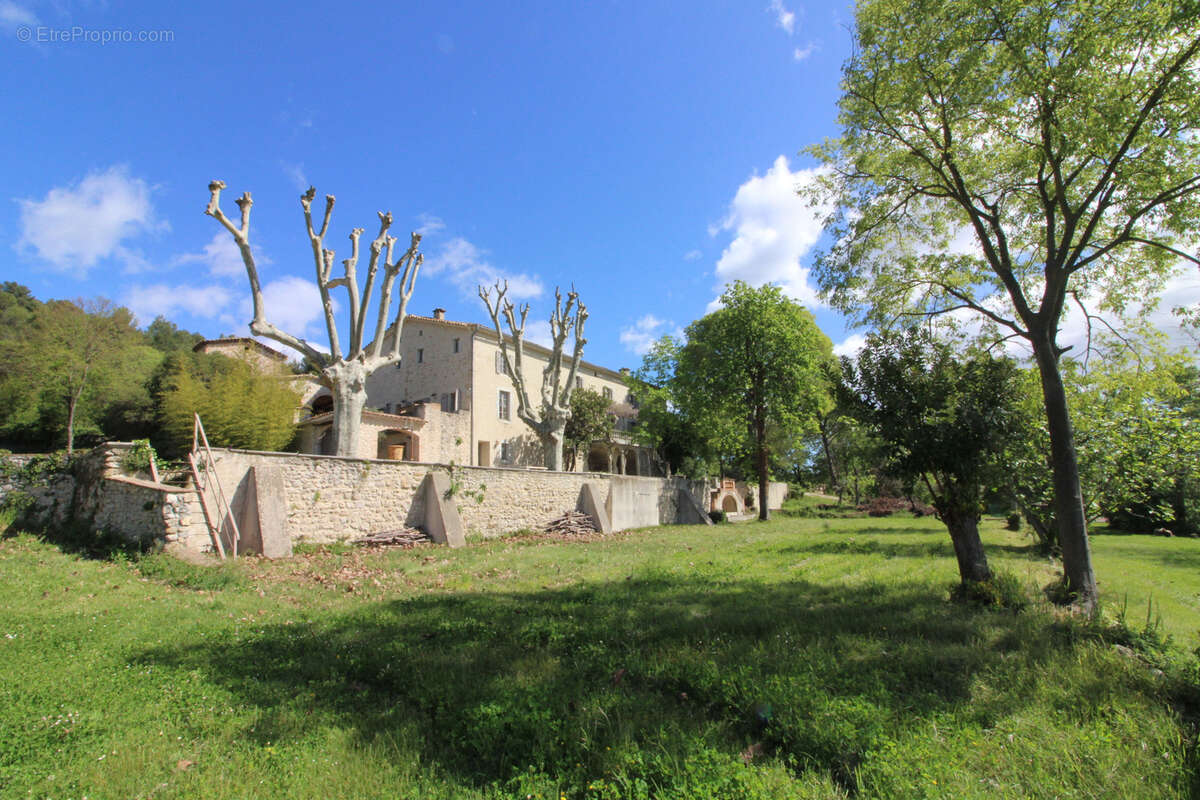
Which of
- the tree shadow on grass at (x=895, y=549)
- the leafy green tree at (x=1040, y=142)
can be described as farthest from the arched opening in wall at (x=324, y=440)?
the leafy green tree at (x=1040, y=142)

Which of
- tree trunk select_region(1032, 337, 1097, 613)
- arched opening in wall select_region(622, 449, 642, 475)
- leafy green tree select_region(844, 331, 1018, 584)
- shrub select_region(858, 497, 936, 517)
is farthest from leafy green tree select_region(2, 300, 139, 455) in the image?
shrub select_region(858, 497, 936, 517)

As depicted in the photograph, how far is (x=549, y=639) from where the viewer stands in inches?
241

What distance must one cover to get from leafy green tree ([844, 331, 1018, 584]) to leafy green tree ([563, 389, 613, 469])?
24941 millimetres

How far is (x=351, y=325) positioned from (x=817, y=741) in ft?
52.7

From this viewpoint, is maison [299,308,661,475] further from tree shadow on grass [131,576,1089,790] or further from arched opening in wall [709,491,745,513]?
tree shadow on grass [131,576,1089,790]

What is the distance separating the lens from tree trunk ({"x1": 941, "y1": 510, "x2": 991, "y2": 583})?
8.20 meters

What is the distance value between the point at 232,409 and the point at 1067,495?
30021mm

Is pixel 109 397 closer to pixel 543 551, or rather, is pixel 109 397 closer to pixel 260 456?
pixel 260 456

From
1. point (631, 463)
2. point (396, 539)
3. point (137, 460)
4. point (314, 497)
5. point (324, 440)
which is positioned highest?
point (324, 440)

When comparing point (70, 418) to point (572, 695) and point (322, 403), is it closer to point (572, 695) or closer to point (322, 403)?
point (322, 403)

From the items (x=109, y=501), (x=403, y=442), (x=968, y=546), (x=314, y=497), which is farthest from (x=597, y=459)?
(x=968, y=546)

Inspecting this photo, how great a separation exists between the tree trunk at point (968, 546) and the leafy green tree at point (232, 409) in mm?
27569

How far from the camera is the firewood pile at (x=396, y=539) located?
1405 centimetres

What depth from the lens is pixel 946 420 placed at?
314 inches
